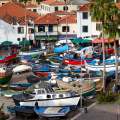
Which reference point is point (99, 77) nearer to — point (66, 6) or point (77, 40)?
point (77, 40)

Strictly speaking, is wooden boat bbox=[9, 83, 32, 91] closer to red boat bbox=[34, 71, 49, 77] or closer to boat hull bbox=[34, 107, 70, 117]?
red boat bbox=[34, 71, 49, 77]

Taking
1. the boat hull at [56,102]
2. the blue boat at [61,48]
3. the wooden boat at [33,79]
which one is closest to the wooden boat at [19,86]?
the wooden boat at [33,79]

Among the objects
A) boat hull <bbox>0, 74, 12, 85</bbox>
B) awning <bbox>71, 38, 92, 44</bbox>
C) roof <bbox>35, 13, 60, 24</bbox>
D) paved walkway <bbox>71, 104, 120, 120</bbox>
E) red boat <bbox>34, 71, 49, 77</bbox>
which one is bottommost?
paved walkway <bbox>71, 104, 120, 120</bbox>

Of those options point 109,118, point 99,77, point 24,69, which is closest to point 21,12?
point 24,69

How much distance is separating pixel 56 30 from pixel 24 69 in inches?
1123

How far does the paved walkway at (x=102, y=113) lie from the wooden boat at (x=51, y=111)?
3.63 feet

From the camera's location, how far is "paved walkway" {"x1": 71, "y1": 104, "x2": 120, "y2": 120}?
132 feet

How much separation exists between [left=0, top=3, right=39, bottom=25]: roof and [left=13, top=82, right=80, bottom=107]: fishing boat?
46.3 metres

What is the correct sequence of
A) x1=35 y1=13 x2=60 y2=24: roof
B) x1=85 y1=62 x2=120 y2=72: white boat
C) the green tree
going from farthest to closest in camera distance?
x1=35 y1=13 x2=60 y2=24: roof, x1=85 y1=62 x2=120 y2=72: white boat, the green tree

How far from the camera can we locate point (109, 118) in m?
40.1

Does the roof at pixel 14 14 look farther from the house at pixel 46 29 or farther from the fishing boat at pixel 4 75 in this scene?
the fishing boat at pixel 4 75

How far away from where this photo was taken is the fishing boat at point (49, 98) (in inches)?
1760

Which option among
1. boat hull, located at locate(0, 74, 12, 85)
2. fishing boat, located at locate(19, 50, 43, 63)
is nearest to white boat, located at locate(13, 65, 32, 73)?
boat hull, located at locate(0, 74, 12, 85)

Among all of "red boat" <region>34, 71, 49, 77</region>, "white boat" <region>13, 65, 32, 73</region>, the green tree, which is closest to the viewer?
the green tree
